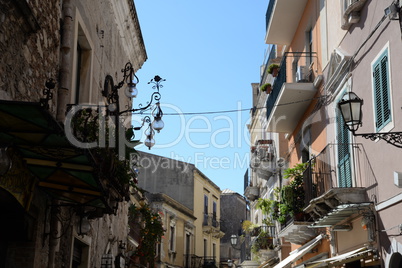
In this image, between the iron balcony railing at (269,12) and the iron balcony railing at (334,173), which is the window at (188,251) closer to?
the iron balcony railing at (269,12)

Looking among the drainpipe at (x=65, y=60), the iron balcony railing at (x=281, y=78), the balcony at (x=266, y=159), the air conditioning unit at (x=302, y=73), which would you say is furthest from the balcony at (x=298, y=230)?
the drainpipe at (x=65, y=60)

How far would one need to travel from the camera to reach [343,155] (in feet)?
38.8

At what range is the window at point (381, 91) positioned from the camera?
941 centimetres

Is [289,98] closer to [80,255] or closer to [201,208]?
[80,255]

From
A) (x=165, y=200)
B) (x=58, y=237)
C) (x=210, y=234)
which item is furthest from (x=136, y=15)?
(x=210, y=234)

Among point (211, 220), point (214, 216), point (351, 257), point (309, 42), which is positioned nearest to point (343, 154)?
point (351, 257)

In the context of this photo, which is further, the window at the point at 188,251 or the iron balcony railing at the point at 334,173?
the window at the point at 188,251

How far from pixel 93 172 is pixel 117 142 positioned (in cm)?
276

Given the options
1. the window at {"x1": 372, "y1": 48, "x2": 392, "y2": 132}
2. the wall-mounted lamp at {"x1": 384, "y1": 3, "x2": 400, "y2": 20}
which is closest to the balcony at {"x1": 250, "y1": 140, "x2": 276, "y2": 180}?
the window at {"x1": 372, "y1": 48, "x2": 392, "y2": 132}

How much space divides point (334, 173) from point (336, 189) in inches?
76.2

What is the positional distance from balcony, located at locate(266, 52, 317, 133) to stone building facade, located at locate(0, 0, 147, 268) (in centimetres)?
455

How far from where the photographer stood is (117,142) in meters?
10.5

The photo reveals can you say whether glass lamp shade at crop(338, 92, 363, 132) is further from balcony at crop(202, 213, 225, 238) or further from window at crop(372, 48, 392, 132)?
balcony at crop(202, 213, 225, 238)

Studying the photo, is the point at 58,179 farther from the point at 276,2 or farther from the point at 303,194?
the point at 276,2
